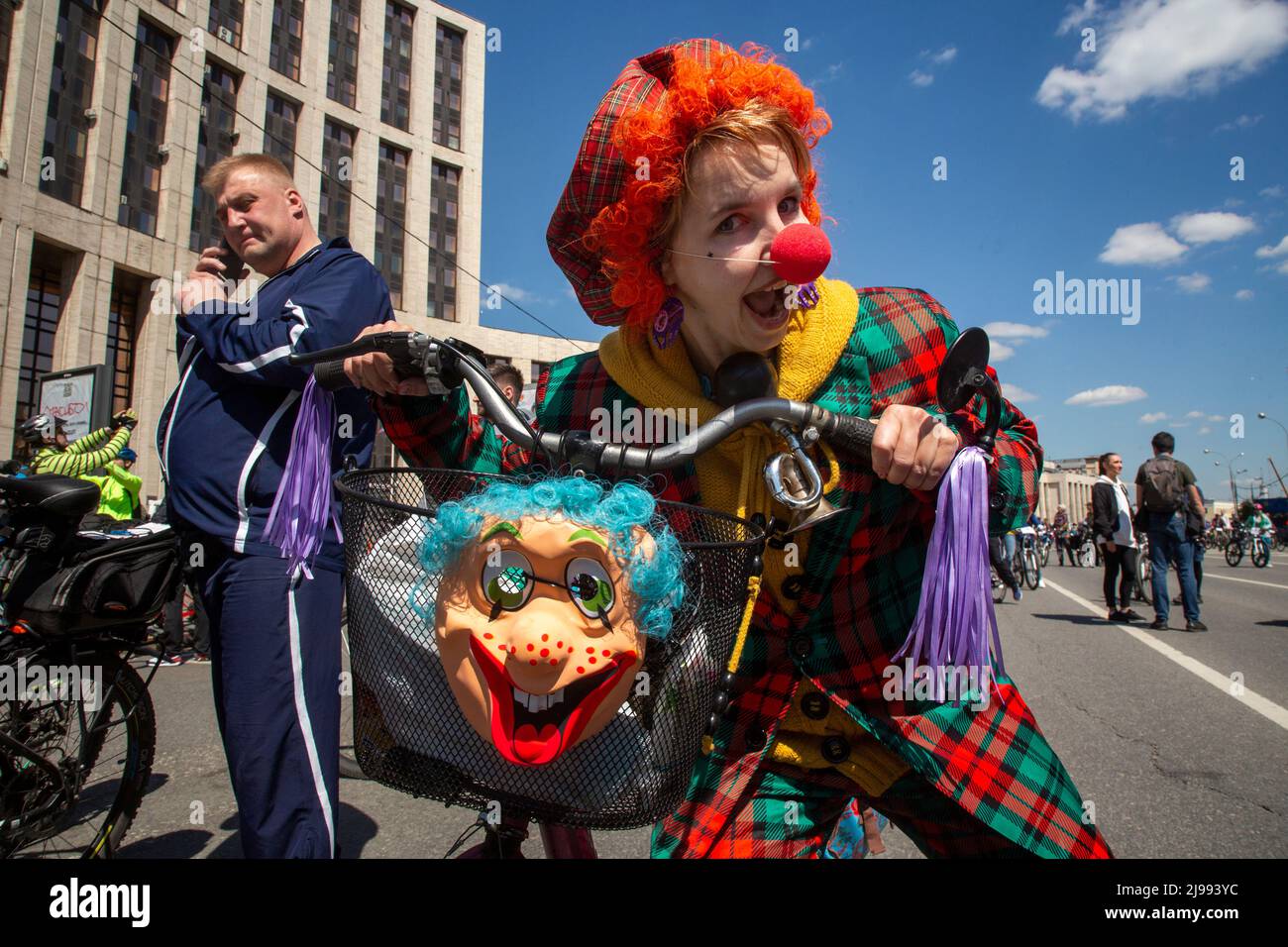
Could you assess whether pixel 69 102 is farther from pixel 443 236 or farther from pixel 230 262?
pixel 230 262

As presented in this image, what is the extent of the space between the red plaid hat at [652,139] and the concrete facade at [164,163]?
922cm

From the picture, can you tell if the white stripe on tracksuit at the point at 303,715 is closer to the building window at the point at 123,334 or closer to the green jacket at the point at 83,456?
the green jacket at the point at 83,456

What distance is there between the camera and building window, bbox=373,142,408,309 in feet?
104

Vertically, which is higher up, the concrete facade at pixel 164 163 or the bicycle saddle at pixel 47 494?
the concrete facade at pixel 164 163

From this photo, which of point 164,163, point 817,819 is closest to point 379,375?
point 817,819

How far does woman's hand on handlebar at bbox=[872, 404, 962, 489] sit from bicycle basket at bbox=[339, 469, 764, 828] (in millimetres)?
243

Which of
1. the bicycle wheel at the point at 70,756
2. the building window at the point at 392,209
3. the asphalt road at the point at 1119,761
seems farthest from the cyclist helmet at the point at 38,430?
the building window at the point at 392,209

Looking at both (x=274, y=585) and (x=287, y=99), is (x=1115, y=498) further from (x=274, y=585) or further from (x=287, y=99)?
(x=287, y=99)

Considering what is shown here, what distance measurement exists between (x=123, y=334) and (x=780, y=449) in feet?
88.6

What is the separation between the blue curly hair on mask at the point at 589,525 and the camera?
872 millimetres

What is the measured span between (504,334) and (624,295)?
3602cm

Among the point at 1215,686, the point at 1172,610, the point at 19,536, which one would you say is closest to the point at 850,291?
the point at 19,536

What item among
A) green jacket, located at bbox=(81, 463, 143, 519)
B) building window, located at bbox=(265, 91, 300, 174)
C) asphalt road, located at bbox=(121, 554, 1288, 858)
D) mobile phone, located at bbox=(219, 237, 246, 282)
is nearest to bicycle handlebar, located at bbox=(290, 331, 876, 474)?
mobile phone, located at bbox=(219, 237, 246, 282)
